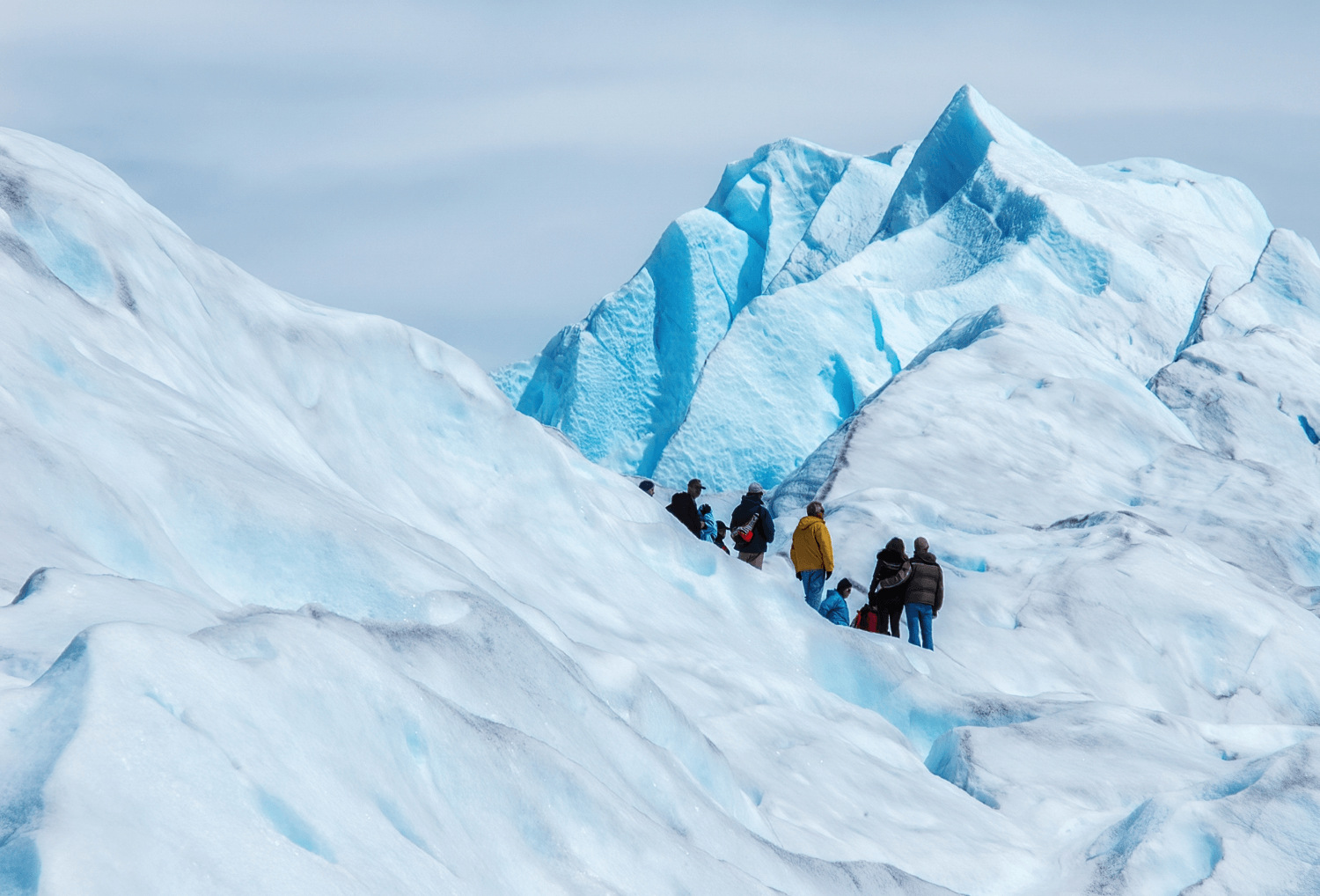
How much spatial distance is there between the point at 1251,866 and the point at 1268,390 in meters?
13.8

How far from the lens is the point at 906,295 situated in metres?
22.0

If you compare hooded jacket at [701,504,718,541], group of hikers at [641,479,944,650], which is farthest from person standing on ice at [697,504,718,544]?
group of hikers at [641,479,944,650]

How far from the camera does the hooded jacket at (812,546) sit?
29.1 feet

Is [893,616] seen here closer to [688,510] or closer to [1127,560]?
[688,510]

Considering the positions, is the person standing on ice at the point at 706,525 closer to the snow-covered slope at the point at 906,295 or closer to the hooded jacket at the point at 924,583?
the hooded jacket at the point at 924,583

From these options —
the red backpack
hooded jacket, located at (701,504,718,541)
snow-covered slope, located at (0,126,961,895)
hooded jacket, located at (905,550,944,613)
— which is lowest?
hooded jacket, located at (701,504,718,541)

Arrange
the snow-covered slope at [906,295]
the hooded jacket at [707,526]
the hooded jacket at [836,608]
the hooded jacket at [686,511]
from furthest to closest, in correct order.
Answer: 1. the snow-covered slope at [906,295]
2. the hooded jacket at [707,526]
3. the hooded jacket at [686,511]
4. the hooded jacket at [836,608]

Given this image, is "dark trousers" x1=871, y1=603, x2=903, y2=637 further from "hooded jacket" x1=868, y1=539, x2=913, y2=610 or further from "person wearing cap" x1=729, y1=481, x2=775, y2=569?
"person wearing cap" x1=729, y1=481, x2=775, y2=569

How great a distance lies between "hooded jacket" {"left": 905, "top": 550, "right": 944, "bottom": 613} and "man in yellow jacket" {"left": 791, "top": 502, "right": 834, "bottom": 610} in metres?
0.62

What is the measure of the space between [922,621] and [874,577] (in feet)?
1.57

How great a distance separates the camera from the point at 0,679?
265 centimetres

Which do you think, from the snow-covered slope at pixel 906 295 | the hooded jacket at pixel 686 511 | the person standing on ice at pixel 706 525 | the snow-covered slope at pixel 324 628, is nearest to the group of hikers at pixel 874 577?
the hooded jacket at pixel 686 511

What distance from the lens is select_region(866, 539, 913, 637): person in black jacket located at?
29.2 feet

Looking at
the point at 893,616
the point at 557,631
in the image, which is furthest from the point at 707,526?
the point at 557,631
